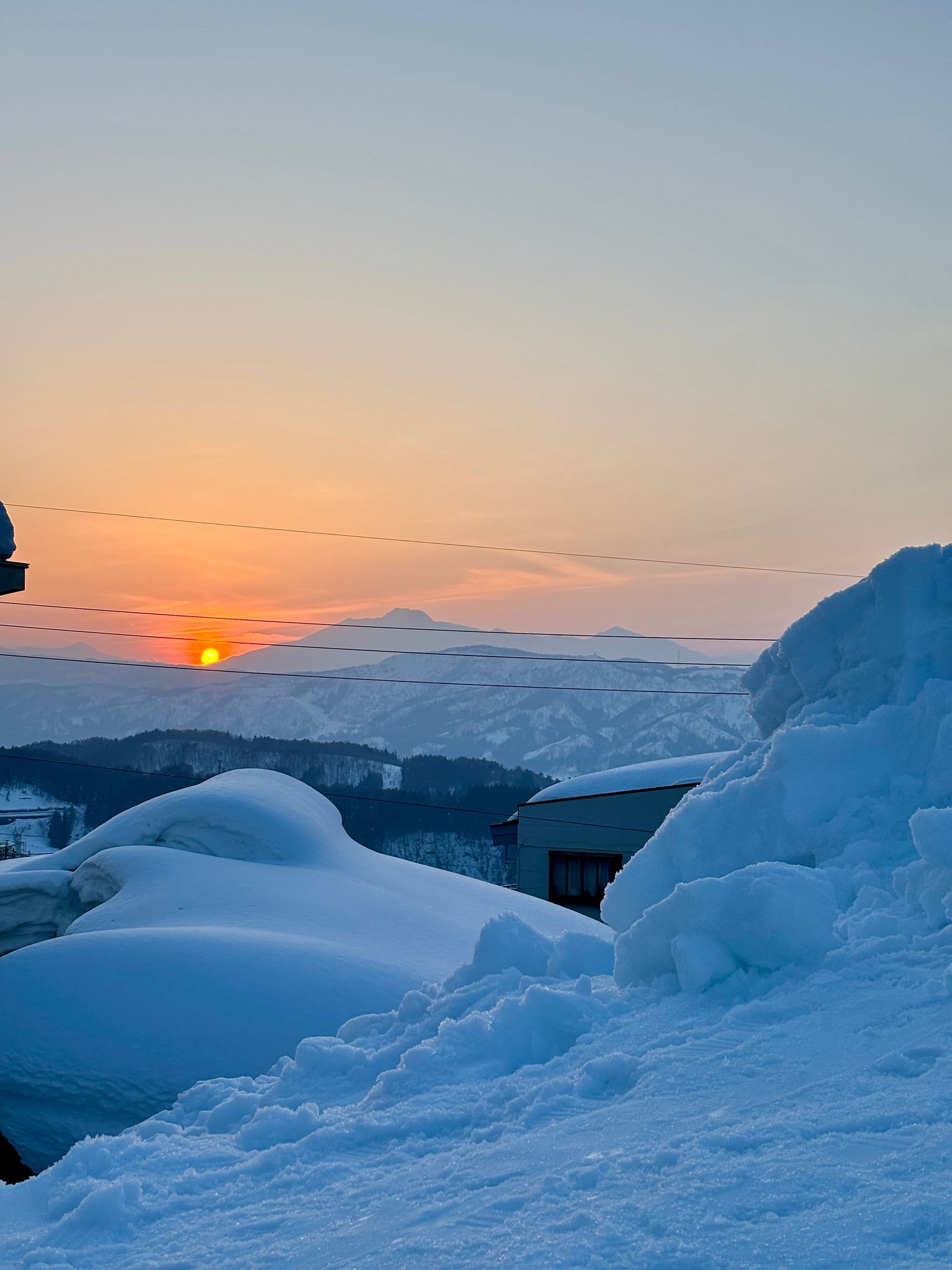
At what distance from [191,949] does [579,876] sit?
15.8 metres

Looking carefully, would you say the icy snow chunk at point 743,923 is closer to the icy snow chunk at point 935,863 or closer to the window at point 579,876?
the icy snow chunk at point 935,863

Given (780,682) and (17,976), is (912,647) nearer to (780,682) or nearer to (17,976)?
(780,682)

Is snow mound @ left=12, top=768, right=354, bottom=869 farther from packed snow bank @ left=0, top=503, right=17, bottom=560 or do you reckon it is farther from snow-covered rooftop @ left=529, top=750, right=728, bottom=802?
snow-covered rooftop @ left=529, top=750, right=728, bottom=802

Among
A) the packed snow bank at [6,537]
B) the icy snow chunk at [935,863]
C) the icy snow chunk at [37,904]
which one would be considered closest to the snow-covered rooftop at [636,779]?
the icy snow chunk at [37,904]

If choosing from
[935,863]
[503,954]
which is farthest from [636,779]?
[935,863]

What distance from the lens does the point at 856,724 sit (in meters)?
4.15

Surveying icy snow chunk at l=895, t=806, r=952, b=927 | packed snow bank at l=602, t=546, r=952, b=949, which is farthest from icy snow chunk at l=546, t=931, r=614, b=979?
icy snow chunk at l=895, t=806, r=952, b=927

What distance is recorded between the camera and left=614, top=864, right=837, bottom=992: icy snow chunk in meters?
3.20

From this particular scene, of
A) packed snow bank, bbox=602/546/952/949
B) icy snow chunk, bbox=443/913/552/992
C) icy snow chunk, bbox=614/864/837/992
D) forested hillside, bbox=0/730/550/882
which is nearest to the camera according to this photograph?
icy snow chunk, bbox=614/864/837/992

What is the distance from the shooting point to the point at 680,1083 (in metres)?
2.72

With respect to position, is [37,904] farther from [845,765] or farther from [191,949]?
[845,765]

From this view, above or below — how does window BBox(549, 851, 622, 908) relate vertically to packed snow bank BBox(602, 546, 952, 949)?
below

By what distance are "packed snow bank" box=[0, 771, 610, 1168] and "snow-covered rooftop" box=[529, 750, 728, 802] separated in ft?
31.8

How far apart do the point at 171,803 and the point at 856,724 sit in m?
10.9
